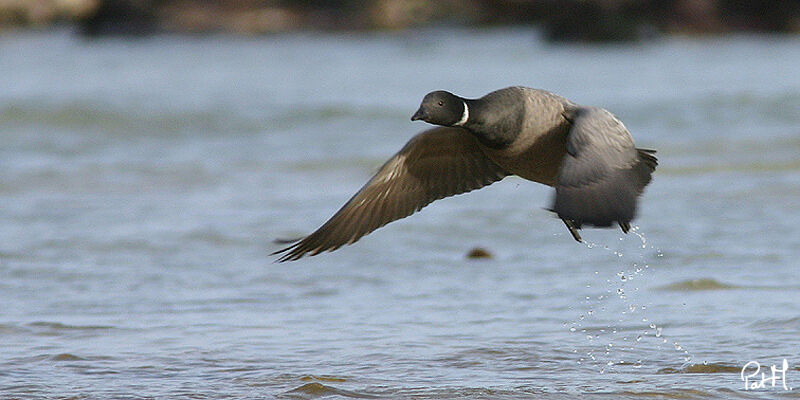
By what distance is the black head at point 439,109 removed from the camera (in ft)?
16.2

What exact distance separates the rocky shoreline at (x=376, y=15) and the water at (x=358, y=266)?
1242cm

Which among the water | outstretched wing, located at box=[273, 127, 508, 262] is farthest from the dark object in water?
outstretched wing, located at box=[273, 127, 508, 262]

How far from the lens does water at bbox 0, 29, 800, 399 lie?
517 cm

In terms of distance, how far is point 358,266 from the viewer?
7270mm

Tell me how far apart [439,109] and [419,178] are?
36.8 inches

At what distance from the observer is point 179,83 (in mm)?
18875

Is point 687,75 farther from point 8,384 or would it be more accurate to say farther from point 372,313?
point 8,384

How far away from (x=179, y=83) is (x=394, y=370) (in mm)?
14255

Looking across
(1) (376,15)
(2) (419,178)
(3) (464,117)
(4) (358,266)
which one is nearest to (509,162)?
(3) (464,117)

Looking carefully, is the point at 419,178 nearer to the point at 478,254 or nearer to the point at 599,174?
the point at 599,174

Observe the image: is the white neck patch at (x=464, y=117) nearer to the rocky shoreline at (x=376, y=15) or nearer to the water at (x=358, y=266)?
the water at (x=358, y=266)

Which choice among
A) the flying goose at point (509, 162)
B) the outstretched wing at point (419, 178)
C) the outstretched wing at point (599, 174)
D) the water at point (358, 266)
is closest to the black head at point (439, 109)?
the flying goose at point (509, 162)

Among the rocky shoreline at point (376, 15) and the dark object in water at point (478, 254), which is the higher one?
the rocky shoreline at point (376, 15)

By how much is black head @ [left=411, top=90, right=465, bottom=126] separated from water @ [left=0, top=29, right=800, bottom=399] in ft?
3.27
